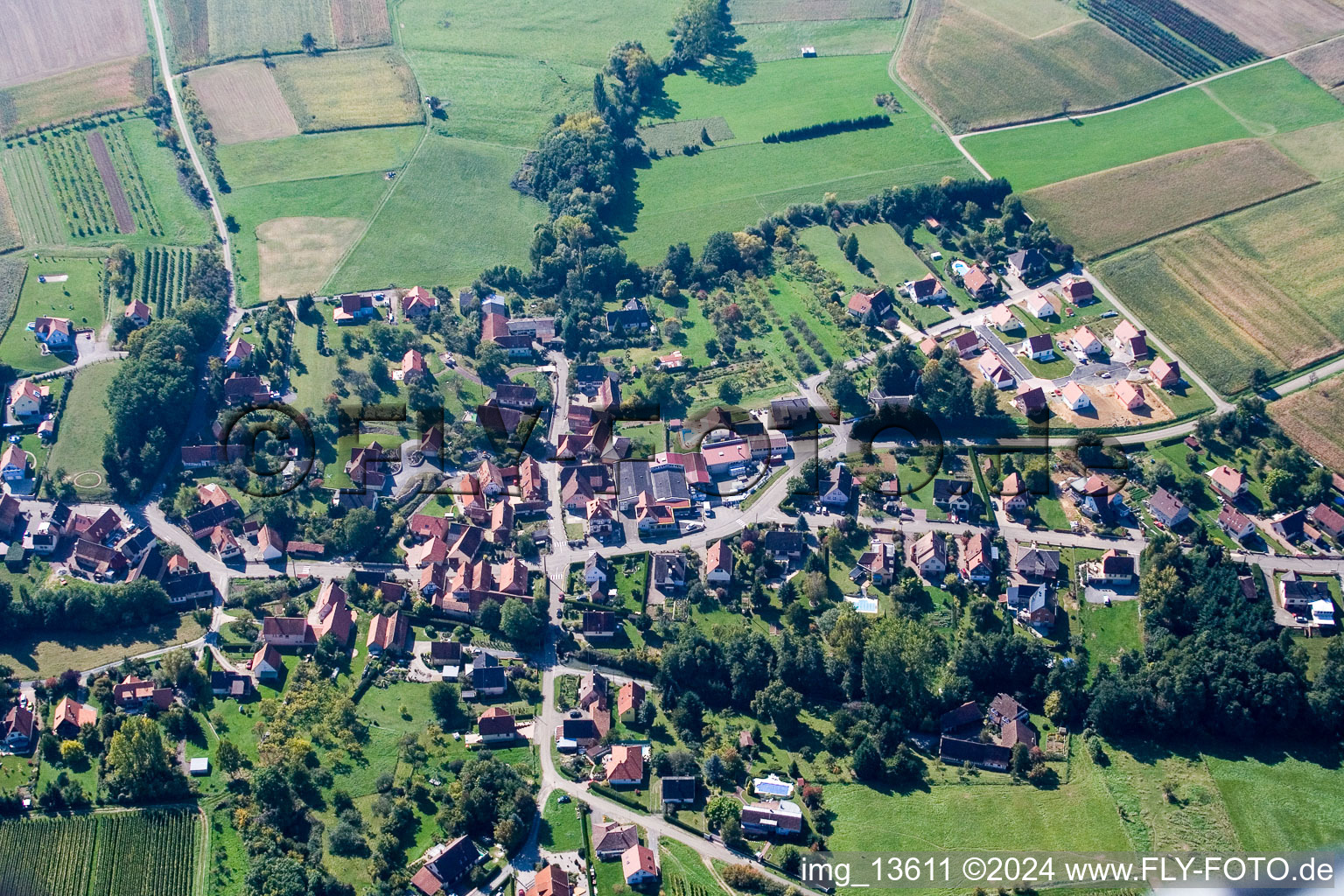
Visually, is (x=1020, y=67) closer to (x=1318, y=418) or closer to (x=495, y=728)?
(x=1318, y=418)

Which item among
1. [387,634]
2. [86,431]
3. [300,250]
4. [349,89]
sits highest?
[349,89]

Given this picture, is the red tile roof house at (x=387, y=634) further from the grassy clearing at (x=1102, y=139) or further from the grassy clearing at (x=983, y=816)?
the grassy clearing at (x=1102, y=139)

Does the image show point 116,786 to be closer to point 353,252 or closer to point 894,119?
point 353,252

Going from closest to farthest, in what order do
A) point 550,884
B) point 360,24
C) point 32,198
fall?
point 550,884 → point 32,198 → point 360,24

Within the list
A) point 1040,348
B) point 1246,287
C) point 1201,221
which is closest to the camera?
point 1040,348

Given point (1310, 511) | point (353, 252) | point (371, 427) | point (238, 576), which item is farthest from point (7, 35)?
point (1310, 511)

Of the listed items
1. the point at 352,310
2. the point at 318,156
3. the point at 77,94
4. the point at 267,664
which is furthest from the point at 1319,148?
the point at 77,94
